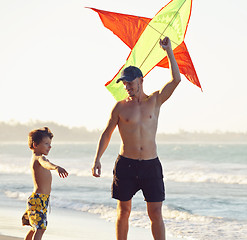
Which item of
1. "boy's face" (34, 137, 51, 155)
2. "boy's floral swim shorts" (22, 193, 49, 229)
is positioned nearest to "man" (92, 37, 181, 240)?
"boy's face" (34, 137, 51, 155)

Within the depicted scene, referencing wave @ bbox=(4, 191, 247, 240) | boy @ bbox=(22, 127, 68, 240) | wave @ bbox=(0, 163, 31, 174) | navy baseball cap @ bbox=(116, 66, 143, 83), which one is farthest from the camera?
wave @ bbox=(0, 163, 31, 174)

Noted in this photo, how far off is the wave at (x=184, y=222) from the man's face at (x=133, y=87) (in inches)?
117

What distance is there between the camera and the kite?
5023mm

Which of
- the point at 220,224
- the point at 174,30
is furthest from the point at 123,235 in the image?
the point at 220,224

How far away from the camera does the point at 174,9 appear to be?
200 inches

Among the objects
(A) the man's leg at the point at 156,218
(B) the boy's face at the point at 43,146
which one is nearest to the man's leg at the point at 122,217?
(A) the man's leg at the point at 156,218

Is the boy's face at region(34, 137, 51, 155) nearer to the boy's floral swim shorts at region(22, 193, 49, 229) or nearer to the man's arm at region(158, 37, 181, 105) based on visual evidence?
the boy's floral swim shorts at region(22, 193, 49, 229)

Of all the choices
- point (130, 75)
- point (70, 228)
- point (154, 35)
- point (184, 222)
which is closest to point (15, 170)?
point (184, 222)

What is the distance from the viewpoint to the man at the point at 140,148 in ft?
14.6

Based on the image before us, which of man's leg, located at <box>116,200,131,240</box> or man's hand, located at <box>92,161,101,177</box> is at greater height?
man's hand, located at <box>92,161,101,177</box>

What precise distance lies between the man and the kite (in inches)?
20.5

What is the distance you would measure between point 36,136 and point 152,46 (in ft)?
4.57

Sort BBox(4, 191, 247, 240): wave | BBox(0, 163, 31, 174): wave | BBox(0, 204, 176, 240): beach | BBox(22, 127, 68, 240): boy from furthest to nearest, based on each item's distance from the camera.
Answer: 1. BBox(0, 163, 31, 174): wave
2. BBox(4, 191, 247, 240): wave
3. BBox(0, 204, 176, 240): beach
4. BBox(22, 127, 68, 240): boy

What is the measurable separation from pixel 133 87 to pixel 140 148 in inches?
19.9
